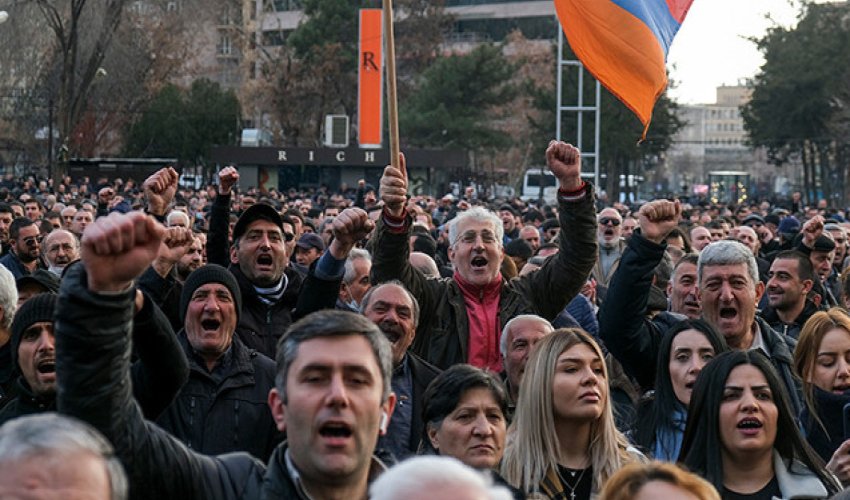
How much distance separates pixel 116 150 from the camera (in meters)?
73.6

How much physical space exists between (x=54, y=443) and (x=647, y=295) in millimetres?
4449

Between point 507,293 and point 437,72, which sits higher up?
point 437,72

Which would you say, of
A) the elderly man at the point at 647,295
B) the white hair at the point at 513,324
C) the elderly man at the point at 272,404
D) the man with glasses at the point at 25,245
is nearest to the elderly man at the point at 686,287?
the elderly man at the point at 647,295

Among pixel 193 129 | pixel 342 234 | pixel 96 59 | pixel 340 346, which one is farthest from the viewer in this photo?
pixel 193 129

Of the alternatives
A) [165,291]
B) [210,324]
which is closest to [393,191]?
[210,324]

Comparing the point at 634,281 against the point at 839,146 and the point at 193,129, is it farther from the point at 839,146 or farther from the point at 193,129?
the point at 193,129

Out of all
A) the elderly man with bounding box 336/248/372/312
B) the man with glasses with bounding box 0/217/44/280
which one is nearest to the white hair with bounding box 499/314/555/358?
the elderly man with bounding box 336/248/372/312

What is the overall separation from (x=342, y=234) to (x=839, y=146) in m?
56.5

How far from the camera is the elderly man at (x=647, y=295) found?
285 inches

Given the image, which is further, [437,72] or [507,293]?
[437,72]

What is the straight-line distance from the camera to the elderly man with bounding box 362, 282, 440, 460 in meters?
6.80

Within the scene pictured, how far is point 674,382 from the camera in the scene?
6.78 metres

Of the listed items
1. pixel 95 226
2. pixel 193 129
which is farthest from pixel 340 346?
pixel 193 129

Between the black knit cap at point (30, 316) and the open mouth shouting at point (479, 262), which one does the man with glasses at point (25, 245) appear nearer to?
the open mouth shouting at point (479, 262)
